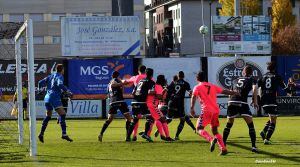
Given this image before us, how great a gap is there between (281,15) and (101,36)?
140 feet

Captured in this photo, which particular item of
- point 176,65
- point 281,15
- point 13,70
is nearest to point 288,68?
point 176,65

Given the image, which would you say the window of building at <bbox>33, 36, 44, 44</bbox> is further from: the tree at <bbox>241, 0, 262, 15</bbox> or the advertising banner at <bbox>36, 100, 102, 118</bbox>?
the advertising banner at <bbox>36, 100, 102, 118</bbox>

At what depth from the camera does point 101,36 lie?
140 ft

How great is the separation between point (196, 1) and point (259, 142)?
239 ft

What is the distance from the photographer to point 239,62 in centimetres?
3906

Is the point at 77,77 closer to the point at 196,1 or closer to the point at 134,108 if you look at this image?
the point at 134,108

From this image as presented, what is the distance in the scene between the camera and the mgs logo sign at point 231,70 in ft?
128

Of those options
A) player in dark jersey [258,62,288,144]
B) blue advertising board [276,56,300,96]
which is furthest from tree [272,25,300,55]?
player in dark jersey [258,62,288,144]

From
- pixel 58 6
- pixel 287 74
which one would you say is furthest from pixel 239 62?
pixel 58 6

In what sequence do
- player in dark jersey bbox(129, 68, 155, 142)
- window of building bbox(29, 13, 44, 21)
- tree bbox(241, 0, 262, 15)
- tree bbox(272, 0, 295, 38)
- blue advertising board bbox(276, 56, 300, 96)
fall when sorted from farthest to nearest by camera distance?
window of building bbox(29, 13, 44, 21)
tree bbox(272, 0, 295, 38)
tree bbox(241, 0, 262, 15)
blue advertising board bbox(276, 56, 300, 96)
player in dark jersey bbox(129, 68, 155, 142)

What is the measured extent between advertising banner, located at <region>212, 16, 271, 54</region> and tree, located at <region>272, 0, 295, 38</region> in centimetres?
3763

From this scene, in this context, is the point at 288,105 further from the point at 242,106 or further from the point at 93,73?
the point at 242,106

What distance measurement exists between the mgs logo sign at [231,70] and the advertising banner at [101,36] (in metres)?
5.90

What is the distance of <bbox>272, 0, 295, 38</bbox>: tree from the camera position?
80.9 metres
